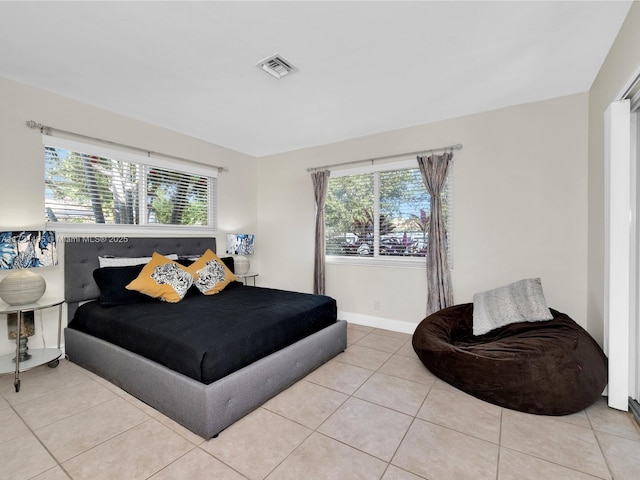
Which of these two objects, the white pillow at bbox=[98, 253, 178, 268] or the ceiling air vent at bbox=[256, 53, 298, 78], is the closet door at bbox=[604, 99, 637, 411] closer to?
the ceiling air vent at bbox=[256, 53, 298, 78]

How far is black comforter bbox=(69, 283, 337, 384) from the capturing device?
6.35 ft

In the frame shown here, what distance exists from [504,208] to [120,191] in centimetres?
422

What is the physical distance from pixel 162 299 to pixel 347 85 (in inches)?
106

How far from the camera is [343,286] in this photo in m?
4.31

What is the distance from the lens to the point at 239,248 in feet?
14.6

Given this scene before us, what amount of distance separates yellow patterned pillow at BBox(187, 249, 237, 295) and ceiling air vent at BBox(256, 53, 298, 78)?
2159mm

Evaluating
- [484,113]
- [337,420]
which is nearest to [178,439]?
[337,420]

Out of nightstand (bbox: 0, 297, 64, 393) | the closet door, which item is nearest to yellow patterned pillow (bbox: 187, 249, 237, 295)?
nightstand (bbox: 0, 297, 64, 393)

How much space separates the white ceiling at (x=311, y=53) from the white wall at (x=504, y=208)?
246 mm

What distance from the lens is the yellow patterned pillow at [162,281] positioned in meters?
2.97

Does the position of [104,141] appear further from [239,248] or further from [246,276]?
[246,276]

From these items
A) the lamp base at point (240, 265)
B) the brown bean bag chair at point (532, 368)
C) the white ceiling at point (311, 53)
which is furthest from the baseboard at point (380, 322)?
the white ceiling at point (311, 53)

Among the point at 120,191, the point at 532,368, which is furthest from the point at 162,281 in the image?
the point at 532,368

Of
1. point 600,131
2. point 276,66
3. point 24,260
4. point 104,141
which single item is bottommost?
point 24,260
